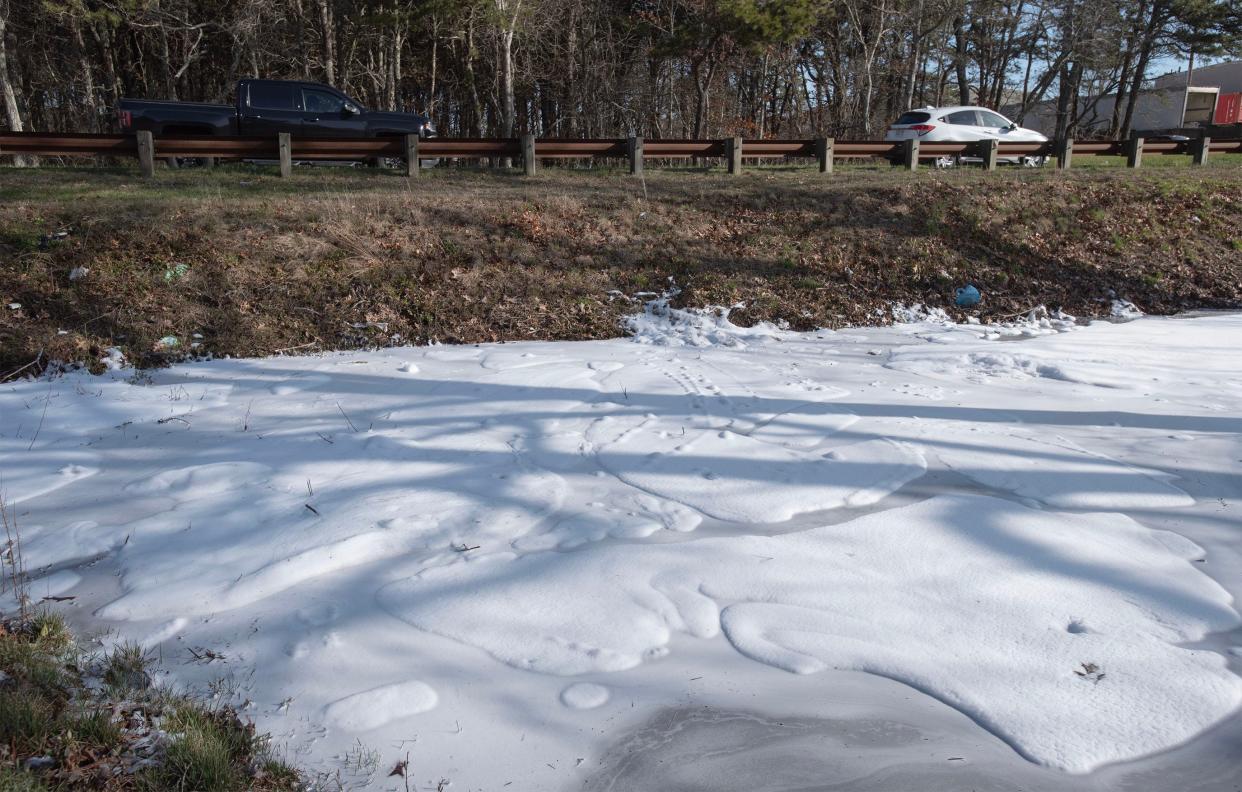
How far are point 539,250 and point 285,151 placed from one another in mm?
5103

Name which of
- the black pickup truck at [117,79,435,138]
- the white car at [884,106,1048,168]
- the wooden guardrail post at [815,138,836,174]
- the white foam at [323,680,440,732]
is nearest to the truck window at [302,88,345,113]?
the black pickup truck at [117,79,435,138]

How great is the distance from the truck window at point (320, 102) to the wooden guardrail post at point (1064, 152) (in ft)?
49.9

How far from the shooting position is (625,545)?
15.7 ft

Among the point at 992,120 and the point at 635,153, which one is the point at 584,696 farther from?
the point at 992,120

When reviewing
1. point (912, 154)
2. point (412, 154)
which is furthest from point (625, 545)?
point (912, 154)

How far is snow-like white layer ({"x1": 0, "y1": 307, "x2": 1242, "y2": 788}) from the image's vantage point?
11.3 ft

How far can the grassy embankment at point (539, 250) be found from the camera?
30.8 ft

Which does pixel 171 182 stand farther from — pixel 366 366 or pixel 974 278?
pixel 974 278

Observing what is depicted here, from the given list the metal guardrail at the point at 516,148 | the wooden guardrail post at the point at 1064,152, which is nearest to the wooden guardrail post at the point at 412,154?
the metal guardrail at the point at 516,148

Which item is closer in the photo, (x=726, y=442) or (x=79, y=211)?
(x=726, y=442)

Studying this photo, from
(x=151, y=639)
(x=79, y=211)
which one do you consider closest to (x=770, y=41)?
(x=79, y=211)

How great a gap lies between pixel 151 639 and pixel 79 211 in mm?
8957

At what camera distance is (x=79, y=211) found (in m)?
10.6

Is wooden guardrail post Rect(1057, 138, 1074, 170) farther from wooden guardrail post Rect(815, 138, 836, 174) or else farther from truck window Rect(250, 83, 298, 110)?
truck window Rect(250, 83, 298, 110)
